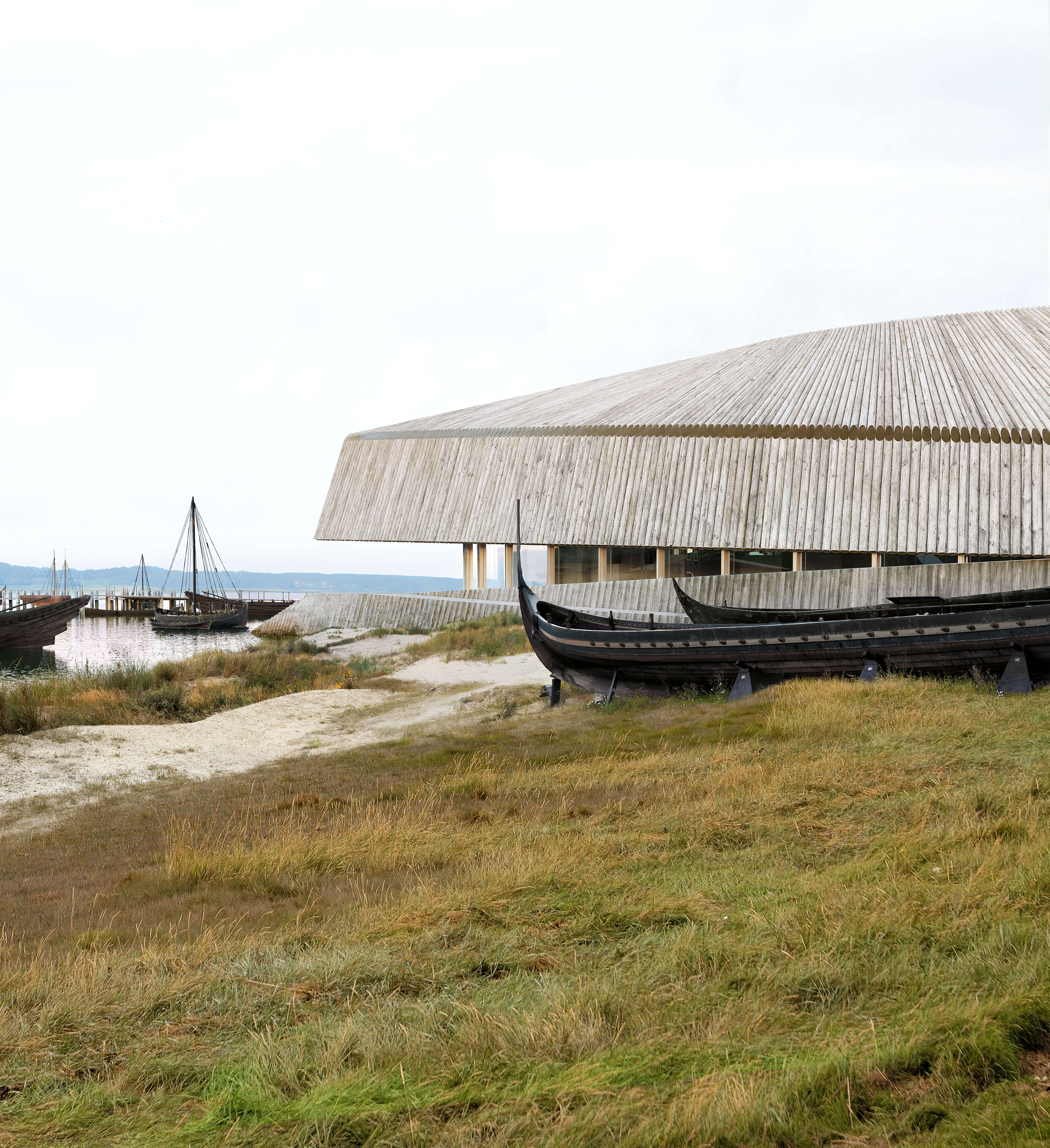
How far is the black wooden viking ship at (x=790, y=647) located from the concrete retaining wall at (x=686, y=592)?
2.95 m

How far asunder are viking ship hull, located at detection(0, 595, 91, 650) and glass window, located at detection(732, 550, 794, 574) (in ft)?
97.5

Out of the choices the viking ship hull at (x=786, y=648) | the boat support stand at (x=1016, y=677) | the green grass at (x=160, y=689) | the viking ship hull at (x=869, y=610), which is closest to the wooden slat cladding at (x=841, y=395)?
the viking ship hull at (x=869, y=610)

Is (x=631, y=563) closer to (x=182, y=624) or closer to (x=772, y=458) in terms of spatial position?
(x=772, y=458)

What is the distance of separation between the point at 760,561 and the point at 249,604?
43.8 m

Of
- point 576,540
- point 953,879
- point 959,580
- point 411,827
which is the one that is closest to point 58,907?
point 411,827

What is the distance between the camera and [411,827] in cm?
810

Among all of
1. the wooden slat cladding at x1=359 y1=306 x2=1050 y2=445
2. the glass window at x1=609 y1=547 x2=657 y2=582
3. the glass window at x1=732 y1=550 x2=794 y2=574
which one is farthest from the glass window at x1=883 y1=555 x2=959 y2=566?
the glass window at x1=609 y1=547 x2=657 y2=582

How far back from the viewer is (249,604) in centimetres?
6450

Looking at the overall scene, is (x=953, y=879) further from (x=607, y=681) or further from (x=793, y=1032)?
(x=607, y=681)

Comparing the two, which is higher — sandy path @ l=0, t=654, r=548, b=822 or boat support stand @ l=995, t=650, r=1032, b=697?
boat support stand @ l=995, t=650, r=1032, b=697

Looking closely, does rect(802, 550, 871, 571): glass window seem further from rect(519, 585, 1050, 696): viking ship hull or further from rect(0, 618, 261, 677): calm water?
rect(0, 618, 261, 677): calm water

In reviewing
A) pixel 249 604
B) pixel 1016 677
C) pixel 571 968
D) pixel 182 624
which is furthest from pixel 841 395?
pixel 249 604

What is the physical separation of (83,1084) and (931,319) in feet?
123

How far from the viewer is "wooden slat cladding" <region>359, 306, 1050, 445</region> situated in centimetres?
2588
